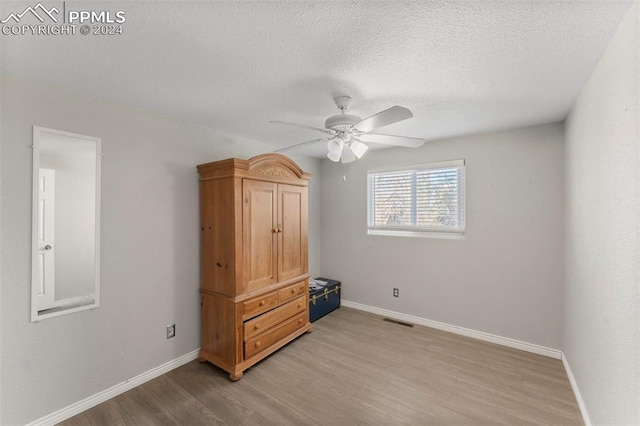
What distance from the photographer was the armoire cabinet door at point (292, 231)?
9.30 ft

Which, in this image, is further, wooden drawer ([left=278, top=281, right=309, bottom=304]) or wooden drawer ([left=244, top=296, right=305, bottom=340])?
wooden drawer ([left=278, top=281, right=309, bottom=304])

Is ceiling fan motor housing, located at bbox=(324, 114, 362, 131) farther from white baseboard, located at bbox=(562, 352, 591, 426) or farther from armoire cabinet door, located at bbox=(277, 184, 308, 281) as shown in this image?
white baseboard, located at bbox=(562, 352, 591, 426)

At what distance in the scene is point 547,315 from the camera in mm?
2613

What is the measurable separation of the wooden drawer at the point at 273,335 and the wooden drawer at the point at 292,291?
240mm

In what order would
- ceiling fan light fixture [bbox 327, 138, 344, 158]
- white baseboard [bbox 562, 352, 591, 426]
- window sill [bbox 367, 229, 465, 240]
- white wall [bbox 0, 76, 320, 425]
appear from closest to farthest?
white wall [bbox 0, 76, 320, 425], white baseboard [bbox 562, 352, 591, 426], ceiling fan light fixture [bbox 327, 138, 344, 158], window sill [bbox 367, 229, 465, 240]

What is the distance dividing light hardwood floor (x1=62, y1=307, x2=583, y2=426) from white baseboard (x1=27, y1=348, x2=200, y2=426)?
49 mm

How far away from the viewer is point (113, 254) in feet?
6.88

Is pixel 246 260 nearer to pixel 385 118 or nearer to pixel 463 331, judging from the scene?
pixel 385 118

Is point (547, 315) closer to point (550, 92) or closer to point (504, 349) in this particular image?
point (504, 349)

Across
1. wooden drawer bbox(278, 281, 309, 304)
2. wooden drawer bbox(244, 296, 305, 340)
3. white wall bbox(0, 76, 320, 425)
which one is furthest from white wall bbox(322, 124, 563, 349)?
white wall bbox(0, 76, 320, 425)

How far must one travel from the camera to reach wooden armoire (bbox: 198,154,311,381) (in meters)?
2.35

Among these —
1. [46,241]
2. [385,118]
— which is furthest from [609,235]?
[46,241]

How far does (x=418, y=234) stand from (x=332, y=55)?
8.32ft

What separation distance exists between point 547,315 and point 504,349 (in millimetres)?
541
